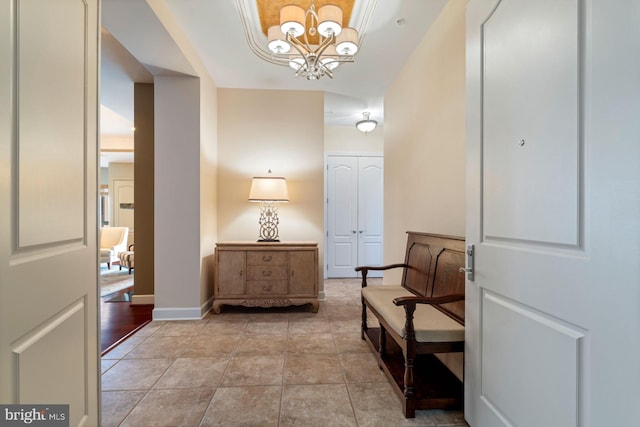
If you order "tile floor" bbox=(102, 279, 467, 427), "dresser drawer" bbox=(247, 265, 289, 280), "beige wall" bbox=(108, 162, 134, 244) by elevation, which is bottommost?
"tile floor" bbox=(102, 279, 467, 427)

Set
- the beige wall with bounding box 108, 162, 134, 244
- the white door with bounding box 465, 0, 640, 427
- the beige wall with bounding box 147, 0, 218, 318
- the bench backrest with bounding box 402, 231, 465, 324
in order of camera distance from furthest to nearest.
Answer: the beige wall with bounding box 108, 162, 134, 244 < the beige wall with bounding box 147, 0, 218, 318 < the bench backrest with bounding box 402, 231, 465, 324 < the white door with bounding box 465, 0, 640, 427

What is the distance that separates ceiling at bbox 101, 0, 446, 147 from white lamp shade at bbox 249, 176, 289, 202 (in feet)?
4.14

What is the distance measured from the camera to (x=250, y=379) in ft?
6.60

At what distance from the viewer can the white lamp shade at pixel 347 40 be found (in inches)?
84.8

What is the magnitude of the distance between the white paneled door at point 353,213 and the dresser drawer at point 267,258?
6.65ft

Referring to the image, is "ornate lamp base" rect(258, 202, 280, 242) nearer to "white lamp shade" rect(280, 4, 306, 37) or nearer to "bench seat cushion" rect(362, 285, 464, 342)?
"bench seat cushion" rect(362, 285, 464, 342)

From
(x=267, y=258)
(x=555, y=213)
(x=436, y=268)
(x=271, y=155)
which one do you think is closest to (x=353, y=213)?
(x=271, y=155)

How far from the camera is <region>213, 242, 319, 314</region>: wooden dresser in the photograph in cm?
334

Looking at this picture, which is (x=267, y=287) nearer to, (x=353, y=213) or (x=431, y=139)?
(x=431, y=139)

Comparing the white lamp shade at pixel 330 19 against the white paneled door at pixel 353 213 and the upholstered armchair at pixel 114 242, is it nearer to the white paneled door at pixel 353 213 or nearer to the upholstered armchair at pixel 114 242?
the white paneled door at pixel 353 213

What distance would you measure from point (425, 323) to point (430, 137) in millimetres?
1564

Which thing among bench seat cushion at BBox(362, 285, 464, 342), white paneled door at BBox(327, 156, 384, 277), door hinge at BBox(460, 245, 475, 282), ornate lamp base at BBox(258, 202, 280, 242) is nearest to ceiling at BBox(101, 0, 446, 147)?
white paneled door at BBox(327, 156, 384, 277)

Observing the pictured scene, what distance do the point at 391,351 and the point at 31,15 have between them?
2666mm

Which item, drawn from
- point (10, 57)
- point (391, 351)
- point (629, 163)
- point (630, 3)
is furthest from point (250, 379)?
point (630, 3)
